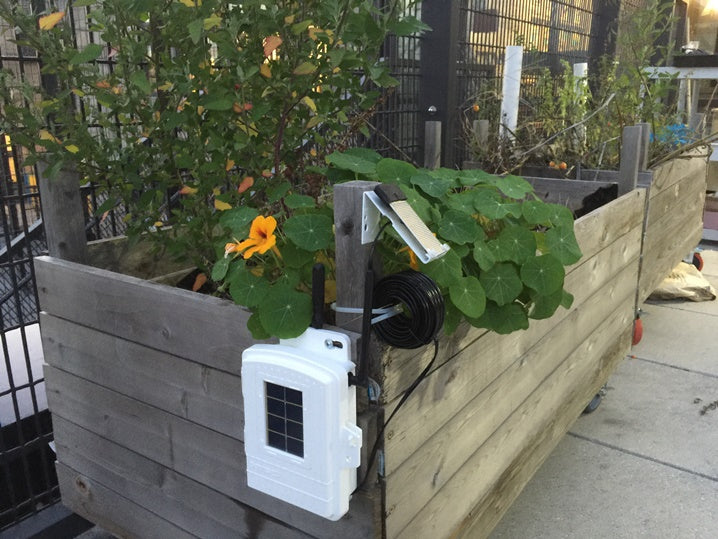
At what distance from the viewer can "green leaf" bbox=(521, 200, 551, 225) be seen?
4.40ft

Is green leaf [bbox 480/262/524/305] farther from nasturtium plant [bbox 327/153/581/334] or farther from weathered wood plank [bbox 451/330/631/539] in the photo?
weathered wood plank [bbox 451/330/631/539]

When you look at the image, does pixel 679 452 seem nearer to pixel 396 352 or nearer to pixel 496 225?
pixel 496 225

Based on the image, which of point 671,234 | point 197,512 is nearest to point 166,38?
point 197,512

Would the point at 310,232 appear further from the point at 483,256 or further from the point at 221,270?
the point at 483,256

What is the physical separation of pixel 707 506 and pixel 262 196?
1.71 m

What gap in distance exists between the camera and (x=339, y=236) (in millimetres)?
1053

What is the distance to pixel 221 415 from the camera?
4.21 feet

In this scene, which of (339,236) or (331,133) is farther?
(331,133)

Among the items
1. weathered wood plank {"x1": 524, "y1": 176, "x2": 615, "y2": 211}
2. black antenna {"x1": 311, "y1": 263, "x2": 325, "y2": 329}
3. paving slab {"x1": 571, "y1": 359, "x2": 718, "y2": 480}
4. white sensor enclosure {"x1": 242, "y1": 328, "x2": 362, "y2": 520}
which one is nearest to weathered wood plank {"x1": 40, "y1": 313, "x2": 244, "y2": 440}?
white sensor enclosure {"x1": 242, "y1": 328, "x2": 362, "y2": 520}

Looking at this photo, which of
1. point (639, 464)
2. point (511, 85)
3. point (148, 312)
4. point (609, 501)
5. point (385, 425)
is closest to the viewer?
point (385, 425)

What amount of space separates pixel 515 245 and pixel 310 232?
16.3 inches

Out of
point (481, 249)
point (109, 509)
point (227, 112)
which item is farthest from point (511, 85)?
point (109, 509)

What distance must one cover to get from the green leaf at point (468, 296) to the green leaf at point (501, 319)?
10 cm

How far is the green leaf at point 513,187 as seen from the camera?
141 cm
